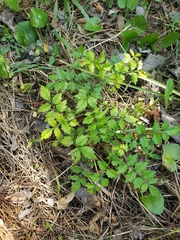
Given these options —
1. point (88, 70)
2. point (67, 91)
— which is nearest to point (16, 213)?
point (67, 91)

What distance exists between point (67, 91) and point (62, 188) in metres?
0.58

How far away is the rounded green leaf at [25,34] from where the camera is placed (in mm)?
1979

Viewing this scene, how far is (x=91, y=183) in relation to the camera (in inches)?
70.4

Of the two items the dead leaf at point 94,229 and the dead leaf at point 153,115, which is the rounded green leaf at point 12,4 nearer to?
the dead leaf at point 153,115

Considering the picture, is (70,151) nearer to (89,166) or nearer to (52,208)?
(89,166)

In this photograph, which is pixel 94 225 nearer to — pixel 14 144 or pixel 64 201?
pixel 64 201

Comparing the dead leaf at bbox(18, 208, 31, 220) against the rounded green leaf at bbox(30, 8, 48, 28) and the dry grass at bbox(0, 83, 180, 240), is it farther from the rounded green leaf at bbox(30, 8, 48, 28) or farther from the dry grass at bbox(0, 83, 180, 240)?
the rounded green leaf at bbox(30, 8, 48, 28)

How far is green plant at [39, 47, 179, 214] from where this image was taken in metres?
1.70

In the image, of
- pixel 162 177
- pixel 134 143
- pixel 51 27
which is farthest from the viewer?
pixel 51 27

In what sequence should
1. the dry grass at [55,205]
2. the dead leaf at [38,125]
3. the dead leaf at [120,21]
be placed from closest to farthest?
the dry grass at [55,205] → the dead leaf at [38,125] → the dead leaf at [120,21]

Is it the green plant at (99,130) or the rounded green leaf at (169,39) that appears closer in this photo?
the green plant at (99,130)

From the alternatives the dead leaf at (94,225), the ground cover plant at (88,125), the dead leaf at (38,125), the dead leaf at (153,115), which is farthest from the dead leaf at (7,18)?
the dead leaf at (94,225)

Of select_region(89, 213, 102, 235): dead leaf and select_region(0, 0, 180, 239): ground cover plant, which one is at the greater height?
select_region(0, 0, 180, 239): ground cover plant

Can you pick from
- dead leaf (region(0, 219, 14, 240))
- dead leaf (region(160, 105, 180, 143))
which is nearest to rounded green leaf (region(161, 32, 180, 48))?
dead leaf (region(160, 105, 180, 143))
